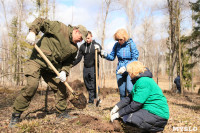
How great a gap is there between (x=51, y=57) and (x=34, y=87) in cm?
69

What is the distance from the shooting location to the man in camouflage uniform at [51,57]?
289cm

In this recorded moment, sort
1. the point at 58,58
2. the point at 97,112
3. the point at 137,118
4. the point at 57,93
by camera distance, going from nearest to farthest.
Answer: the point at 137,118, the point at 58,58, the point at 57,93, the point at 97,112

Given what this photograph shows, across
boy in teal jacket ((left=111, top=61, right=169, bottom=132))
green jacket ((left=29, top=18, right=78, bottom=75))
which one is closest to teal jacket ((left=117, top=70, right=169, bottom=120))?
boy in teal jacket ((left=111, top=61, right=169, bottom=132))

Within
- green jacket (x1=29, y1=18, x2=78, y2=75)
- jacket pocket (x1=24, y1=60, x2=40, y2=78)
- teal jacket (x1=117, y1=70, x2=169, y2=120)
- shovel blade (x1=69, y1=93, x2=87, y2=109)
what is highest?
green jacket (x1=29, y1=18, x2=78, y2=75)

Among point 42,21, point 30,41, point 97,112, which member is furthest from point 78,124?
point 42,21

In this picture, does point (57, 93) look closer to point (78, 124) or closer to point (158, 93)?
point (78, 124)

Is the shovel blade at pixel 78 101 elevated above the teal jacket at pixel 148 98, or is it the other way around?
the teal jacket at pixel 148 98

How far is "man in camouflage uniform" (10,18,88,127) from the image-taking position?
2889mm

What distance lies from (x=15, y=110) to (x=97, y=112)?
2.04 m

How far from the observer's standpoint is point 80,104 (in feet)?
12.2
